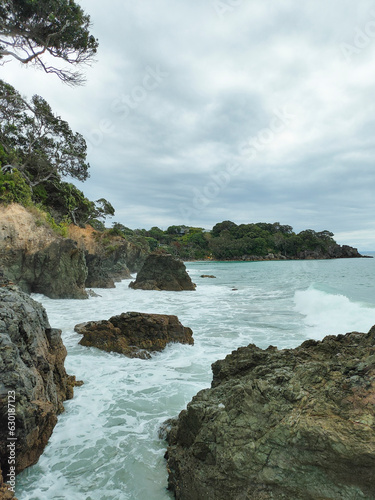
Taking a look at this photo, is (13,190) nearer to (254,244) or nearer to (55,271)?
(55,271)

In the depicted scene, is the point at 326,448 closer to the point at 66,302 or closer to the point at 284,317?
the point at 284,317

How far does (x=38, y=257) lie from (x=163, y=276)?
8.89 meters

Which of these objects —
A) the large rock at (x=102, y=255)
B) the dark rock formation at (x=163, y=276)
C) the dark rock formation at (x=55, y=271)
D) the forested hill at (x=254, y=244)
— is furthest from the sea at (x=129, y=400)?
the forested hill at (x=254, y=244)

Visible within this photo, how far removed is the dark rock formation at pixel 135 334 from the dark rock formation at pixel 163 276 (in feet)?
40.3

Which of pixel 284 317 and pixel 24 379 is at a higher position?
pixel 24 379

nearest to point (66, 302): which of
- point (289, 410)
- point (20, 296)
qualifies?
point (20, 296)

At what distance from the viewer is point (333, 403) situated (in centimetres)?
236

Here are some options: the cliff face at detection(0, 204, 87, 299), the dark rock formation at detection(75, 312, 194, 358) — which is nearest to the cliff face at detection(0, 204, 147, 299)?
the cliff face at detection(0, 204, 87, 299)

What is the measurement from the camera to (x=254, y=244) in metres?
107

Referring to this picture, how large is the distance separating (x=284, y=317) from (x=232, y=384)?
30.9 ft

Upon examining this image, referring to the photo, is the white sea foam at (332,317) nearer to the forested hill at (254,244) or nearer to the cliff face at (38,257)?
the cliff face at (38,257)

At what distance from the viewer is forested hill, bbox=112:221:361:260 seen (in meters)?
99.9

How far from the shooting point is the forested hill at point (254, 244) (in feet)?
328

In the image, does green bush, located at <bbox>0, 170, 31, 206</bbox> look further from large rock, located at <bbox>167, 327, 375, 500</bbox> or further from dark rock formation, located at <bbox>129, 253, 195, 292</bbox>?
large rock, located at <bbox>167, 327, 375, 500</bbox>
